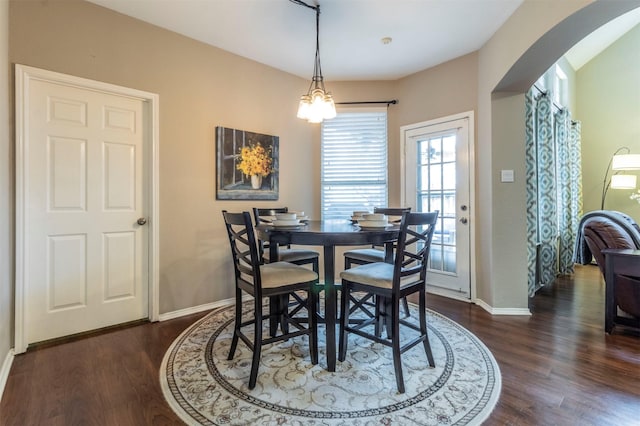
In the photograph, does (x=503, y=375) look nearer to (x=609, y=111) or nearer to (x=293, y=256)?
(x=293, y=256)

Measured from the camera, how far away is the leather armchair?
2.40m

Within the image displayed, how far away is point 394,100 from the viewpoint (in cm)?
388

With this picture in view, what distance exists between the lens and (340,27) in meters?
2.75

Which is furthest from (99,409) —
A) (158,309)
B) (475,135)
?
(475,135)

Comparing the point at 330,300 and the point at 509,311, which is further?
the point at 509,311

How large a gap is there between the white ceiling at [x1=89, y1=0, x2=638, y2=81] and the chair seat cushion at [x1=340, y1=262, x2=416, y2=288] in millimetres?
2093

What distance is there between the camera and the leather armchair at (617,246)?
2.40 m

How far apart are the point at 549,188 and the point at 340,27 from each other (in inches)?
119

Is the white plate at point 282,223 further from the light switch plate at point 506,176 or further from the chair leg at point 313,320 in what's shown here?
the light switch plate at point 506,176

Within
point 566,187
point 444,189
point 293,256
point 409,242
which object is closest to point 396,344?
point 409,242

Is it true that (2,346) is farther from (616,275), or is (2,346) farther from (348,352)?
(616,275)

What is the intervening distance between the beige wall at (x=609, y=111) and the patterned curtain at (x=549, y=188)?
29.6 inches

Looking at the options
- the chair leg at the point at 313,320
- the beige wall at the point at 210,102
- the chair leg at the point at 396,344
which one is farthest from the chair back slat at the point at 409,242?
the beige wall at the point at 210,102

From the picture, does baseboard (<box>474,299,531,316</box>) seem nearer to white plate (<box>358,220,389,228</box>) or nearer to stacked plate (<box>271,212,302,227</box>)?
white plate (<box>358,220,389,228</box>)
